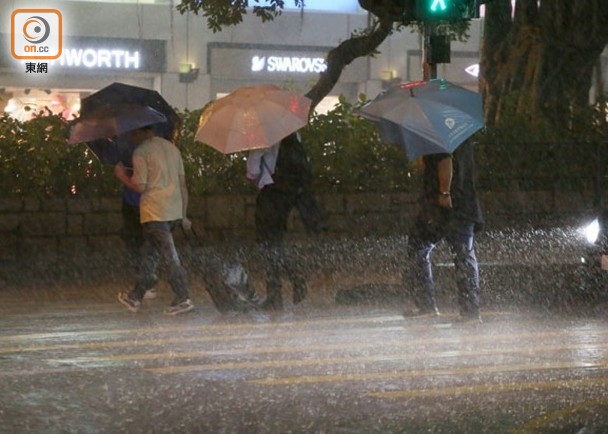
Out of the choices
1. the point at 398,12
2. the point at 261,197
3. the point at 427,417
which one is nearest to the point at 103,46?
the point at 398,12

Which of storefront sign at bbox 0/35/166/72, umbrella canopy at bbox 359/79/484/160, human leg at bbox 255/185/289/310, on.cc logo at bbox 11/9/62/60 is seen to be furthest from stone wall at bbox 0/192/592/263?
storefront sign at bbox 0/35/166/72

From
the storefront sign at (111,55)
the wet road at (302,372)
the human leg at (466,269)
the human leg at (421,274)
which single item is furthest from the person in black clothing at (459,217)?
the storefront sign at (111,55)

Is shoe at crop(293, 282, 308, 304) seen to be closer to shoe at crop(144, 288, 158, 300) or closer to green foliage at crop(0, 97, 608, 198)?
shoe at crop(144, 288, 158, 300)

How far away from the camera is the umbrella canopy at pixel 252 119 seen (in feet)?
37.7

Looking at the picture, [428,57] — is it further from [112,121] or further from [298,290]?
[112,121]

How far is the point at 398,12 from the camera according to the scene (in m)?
13.9

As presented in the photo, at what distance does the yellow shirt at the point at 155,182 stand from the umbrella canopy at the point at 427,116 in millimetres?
1708

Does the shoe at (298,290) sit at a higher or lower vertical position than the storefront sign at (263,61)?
lower

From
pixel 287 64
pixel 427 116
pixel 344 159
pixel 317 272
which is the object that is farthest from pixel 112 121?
pixel 287 64

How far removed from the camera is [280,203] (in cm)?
1164

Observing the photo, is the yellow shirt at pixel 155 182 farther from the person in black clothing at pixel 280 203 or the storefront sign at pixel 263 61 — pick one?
the storefront sign at pixel 263 61

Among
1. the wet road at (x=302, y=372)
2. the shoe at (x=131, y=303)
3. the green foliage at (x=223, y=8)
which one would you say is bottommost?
the wet road at (x=302, y=372)

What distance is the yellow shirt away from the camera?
11312 mm

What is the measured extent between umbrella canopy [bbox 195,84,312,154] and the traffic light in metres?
1.58
